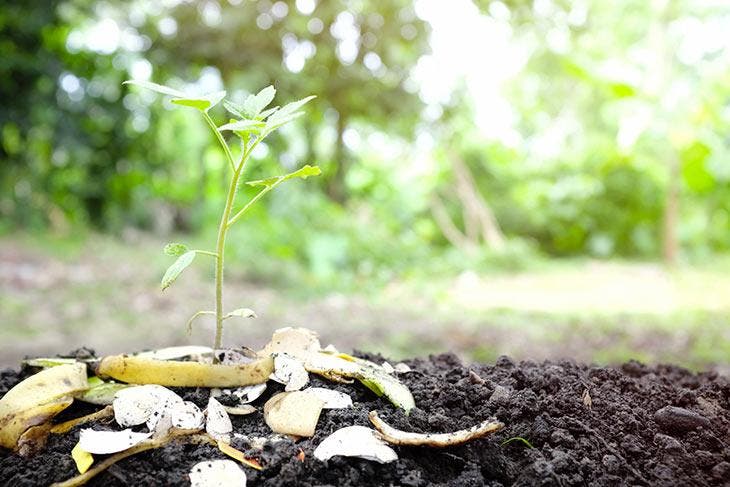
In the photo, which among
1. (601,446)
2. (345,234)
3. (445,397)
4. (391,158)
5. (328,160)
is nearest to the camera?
(601,446)

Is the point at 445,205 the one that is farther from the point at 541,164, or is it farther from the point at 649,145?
the point at 649,145

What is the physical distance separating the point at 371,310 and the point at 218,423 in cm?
354

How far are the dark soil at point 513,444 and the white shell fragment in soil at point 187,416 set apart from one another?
3cm

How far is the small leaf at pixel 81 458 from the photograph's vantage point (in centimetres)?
76

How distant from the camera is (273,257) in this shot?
18.9ft

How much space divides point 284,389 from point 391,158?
850 centimetres

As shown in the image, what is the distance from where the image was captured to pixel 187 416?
0.84 meters

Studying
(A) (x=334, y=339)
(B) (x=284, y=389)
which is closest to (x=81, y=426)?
(B) (x=284, y=389)

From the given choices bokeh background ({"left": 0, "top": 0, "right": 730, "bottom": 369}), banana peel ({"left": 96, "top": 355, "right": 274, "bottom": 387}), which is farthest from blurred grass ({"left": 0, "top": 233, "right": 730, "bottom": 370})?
banana peel ({"left": 96, "top": 355, "right": 274, "bottom": 387})

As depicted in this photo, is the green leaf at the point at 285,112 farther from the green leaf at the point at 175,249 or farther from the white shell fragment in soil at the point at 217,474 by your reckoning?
the white shell fragment in soil at the point at 217,474

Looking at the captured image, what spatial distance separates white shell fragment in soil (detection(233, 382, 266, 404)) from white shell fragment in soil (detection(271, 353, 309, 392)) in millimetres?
22

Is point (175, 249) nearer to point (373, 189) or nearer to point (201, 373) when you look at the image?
point (201, 373)

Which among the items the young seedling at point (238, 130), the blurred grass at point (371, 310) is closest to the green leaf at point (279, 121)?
the young seedling at point (238, 130)

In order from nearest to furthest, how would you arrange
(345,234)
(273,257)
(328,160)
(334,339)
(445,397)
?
1. (445,397)
2. (334,339)
3. (273,257)
4. (345,234)
5. (328,160)
